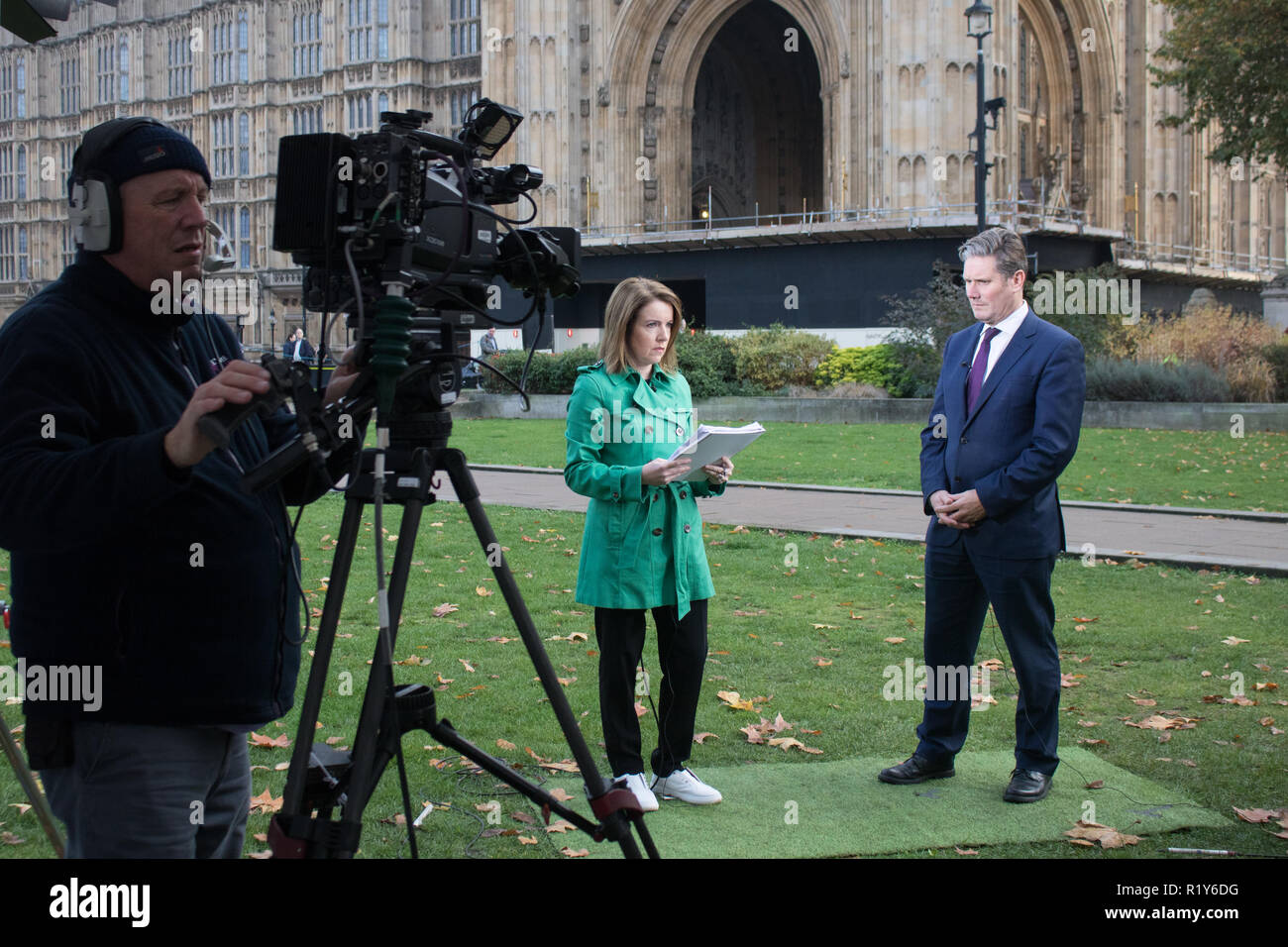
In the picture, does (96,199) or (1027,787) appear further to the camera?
(1027,787)

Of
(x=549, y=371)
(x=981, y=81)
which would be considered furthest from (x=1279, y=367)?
(x=549, y=371)

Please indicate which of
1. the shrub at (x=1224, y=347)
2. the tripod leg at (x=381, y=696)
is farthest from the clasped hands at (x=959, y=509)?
the shrub at (x=1224, y=347)

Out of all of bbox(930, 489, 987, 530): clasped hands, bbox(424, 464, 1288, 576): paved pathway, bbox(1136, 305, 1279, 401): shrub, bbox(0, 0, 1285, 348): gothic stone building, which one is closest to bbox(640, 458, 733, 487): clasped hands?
bbox(930, 489, 987, 530): clasped hands

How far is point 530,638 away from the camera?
3.16 m

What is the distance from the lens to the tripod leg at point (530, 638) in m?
3.10

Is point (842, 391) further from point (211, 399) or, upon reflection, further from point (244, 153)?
point (244, 153)

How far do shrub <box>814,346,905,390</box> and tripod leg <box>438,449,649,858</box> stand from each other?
968 inches

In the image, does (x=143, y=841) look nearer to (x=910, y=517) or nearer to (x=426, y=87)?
(x=910, y=517)

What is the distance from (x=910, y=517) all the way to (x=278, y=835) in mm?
10349

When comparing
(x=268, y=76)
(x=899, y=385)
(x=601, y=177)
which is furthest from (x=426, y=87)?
(x=899, y=385)

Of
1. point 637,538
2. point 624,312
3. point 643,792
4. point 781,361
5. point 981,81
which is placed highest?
point 981,81

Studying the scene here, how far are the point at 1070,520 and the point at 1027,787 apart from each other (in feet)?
24.6

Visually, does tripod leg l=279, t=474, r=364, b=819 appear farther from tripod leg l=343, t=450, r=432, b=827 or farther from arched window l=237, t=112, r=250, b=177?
arched window l=237, t=112, r=250, b=177
